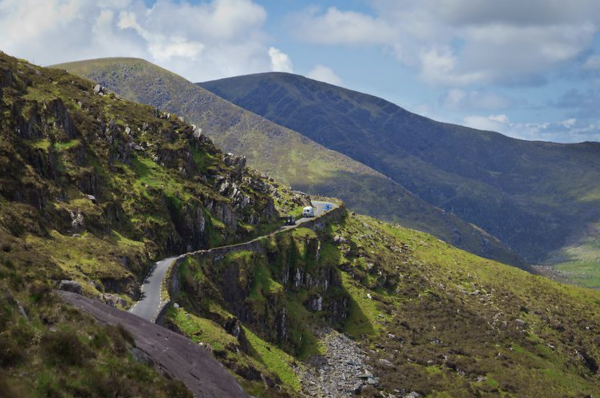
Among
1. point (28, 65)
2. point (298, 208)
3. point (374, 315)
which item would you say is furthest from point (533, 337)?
point (28, 65)

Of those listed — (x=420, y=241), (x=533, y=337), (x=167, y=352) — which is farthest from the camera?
(x=420, y=241)

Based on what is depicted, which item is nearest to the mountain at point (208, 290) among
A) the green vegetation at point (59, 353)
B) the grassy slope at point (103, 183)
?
the green vegetation at point (59, 353)

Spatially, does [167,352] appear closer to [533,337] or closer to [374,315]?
[374,315]

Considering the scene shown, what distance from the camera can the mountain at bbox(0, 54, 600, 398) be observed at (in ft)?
83.0

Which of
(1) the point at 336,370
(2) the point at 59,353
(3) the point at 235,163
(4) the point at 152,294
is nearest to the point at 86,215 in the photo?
(4) the point at 152,294

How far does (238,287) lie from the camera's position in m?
78.9

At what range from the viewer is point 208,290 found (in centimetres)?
6912

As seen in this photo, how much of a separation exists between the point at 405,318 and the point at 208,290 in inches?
2032

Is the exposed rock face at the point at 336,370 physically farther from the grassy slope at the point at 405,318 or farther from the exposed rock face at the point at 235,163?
the exposed rock face at the point at 235,163

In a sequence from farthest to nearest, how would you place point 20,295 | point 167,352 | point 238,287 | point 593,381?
point 593,381 < point 238,287 < point 167,352 < point 20,295

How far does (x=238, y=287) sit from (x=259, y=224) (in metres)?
24.2

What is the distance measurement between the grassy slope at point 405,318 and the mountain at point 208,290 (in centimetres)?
39

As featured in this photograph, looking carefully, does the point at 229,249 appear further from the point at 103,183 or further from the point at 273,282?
the point at 103,183

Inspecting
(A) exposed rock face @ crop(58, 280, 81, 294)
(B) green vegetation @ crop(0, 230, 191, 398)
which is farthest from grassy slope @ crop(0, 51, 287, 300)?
(B) green vegetation @ crop(0, 230, 191, 398)
